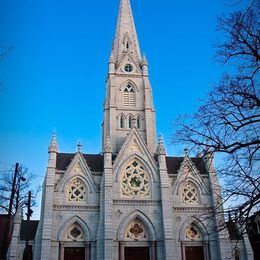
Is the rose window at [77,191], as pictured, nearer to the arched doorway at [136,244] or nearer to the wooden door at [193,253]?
the arched doorway at [136,244]

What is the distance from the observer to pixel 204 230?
110ft

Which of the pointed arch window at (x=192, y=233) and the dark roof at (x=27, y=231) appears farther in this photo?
the pointed arch window at (x=192, y=233)

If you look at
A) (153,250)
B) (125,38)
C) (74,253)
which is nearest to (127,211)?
(153,250)

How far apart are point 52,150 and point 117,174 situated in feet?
24.6

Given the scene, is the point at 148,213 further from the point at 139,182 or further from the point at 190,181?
the point at 190,181

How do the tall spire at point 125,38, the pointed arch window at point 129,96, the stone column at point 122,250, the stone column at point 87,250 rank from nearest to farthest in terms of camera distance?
the stone column at point 87,250
the stone column at point 122,250
the pointed arch window at point 129,96
the tall spire at point 125,38

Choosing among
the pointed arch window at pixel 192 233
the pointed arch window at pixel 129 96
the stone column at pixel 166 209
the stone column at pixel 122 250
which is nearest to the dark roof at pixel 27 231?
the stone column at pixel 122 250

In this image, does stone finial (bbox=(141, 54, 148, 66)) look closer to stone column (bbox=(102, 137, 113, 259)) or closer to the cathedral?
the cathedral

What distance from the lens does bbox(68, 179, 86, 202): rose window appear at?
109ft

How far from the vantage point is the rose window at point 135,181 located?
34281 millimetres

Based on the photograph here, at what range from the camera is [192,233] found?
3406 cm

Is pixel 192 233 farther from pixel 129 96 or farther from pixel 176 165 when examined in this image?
pixel 129 96

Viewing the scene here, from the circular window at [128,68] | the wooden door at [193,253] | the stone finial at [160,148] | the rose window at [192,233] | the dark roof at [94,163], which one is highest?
the circular window at [128,68]

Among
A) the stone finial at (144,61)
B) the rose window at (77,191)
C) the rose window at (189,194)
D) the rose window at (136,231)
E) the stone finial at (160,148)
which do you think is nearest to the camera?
the rose window at (136,231)
